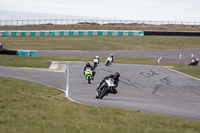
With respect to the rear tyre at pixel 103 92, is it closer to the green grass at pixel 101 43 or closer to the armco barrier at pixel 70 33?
the green grass at pixel 101 43

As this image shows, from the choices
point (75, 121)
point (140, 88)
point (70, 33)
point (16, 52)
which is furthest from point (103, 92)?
point (70, 33)

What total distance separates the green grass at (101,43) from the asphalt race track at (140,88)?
30.5 m

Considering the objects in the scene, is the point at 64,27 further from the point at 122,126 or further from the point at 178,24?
the point at 122,126

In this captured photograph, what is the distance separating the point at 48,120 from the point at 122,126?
6.28ft

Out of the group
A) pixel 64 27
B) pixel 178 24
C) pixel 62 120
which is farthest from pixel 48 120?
pixel 178 24

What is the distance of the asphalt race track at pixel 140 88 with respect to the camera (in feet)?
54.0

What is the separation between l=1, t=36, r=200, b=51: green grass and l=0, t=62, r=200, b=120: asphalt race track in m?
30.5

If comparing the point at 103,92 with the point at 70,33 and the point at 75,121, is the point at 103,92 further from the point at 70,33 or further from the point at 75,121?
the point at 70,33

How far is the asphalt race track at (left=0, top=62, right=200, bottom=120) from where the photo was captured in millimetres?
16469

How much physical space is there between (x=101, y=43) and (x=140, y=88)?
48196 millimetres

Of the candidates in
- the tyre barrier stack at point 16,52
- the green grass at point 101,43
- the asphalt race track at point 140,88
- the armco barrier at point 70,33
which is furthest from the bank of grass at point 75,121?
the armco barrier at point 70,33

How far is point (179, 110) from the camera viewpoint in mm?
15797

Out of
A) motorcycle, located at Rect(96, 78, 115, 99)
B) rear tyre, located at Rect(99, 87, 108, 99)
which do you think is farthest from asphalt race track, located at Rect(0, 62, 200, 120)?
motorcycle, located at Rect(96, 78, 115, 99)

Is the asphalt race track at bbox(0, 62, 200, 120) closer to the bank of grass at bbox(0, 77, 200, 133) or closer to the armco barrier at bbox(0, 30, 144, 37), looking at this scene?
the bank of grass at bbox(0, 77, 200, 133)
